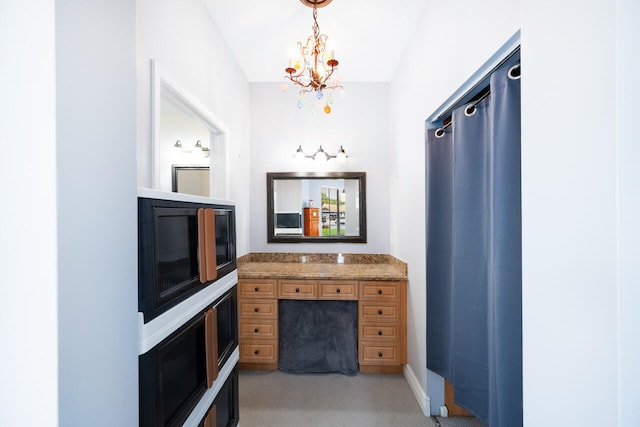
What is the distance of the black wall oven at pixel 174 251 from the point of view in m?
0.84

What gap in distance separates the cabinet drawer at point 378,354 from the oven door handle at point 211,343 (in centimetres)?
157

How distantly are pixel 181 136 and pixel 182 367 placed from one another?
2.61m

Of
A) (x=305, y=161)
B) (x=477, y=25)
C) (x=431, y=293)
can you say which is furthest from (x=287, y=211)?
(x=477, y=25)

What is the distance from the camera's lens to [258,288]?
2.51 meters

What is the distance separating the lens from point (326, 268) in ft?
9.17

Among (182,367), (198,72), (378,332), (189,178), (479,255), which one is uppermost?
(198,72)

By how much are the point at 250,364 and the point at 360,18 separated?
3.03 meters

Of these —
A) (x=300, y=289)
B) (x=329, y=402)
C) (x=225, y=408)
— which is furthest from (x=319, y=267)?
(x=225, y=408)
